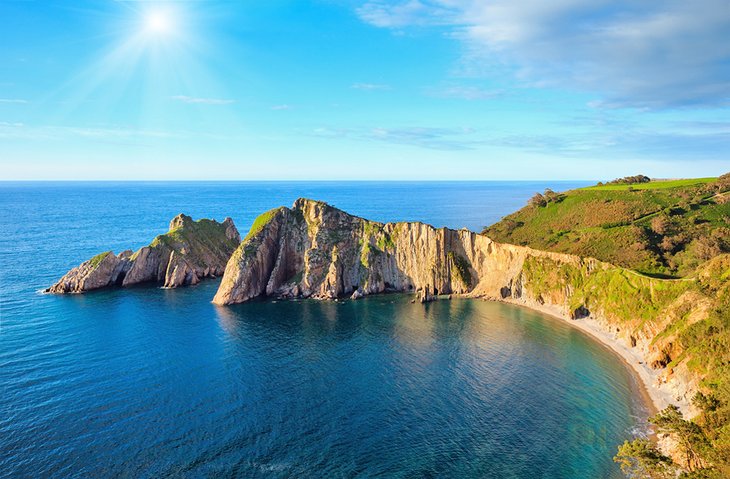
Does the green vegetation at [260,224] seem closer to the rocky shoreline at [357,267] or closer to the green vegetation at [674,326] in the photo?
the rocky shoreline at [357,267]

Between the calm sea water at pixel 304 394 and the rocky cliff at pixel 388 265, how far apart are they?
9.03 meters

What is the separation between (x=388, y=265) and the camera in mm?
114375

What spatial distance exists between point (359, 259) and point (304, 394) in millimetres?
56779

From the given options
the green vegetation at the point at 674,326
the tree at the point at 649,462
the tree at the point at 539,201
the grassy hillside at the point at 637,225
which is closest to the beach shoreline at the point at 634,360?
the green vegetation at the point at 674,326

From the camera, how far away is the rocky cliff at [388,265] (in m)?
97.0

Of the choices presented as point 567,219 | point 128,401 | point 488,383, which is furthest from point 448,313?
point 128,401

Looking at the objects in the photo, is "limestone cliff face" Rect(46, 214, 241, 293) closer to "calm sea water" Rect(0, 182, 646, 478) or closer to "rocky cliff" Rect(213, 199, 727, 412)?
"calm sea water" Rect(0, 182, 646, 478)

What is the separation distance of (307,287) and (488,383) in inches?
2244

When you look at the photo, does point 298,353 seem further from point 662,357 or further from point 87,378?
point 662,357

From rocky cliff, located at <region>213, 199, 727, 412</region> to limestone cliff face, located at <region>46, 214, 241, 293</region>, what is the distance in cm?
2130

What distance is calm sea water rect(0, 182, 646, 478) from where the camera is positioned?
46562 millimetres

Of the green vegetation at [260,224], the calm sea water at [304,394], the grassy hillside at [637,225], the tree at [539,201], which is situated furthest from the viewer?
the tree at [539,201]

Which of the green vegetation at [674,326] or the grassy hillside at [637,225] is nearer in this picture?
the green vegetation at [674,326]

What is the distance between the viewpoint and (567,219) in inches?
4739
